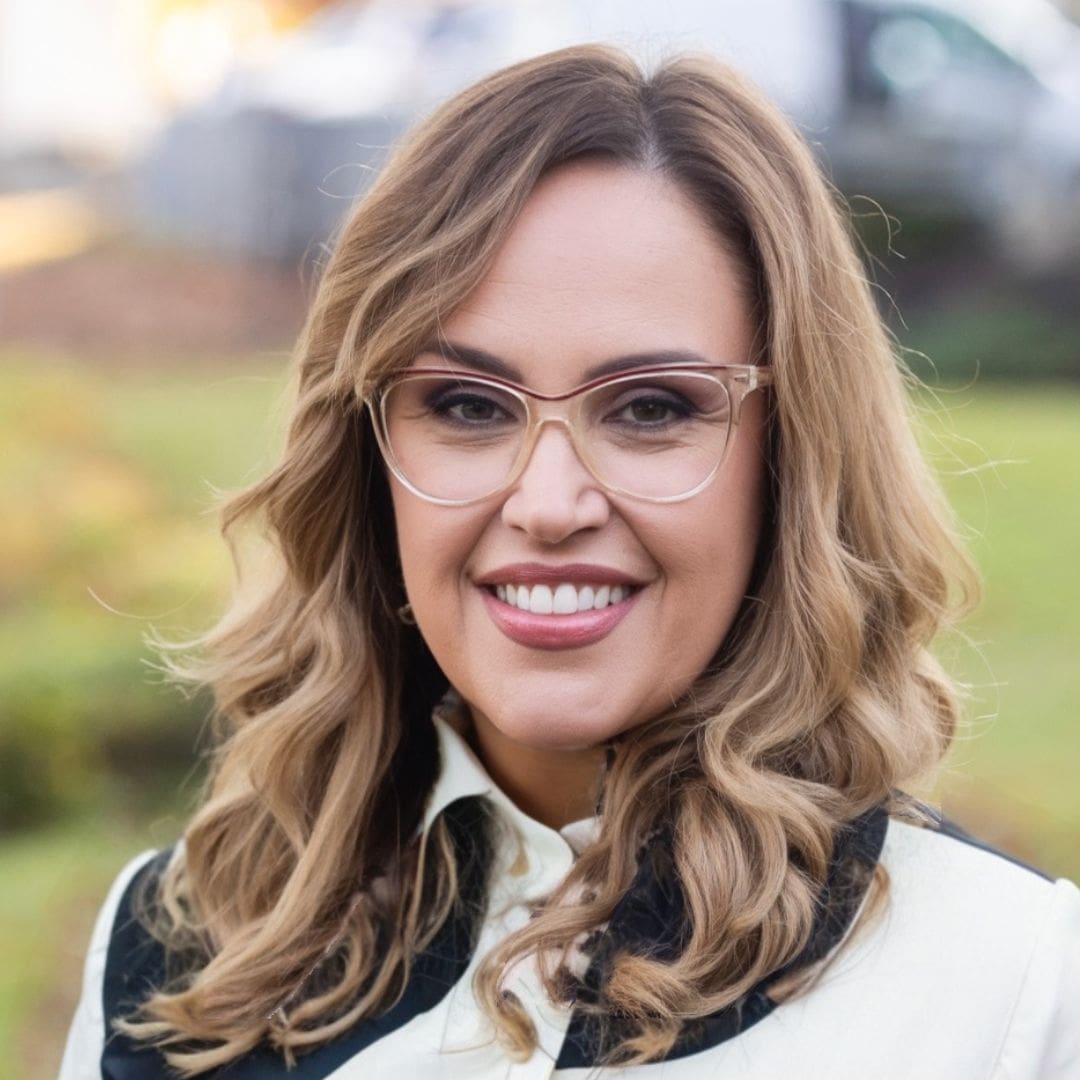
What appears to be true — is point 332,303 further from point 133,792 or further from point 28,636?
point 28,636

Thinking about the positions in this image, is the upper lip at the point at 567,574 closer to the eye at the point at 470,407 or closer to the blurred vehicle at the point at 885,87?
the eye at the point at 470,407

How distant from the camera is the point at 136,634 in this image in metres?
5.83

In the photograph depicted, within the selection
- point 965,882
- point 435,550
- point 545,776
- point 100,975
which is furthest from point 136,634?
point 965,882

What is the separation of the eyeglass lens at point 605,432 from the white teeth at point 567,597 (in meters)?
0.13

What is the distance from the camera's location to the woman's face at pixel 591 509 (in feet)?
6.92

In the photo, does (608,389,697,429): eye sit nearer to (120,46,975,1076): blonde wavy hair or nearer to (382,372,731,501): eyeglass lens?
(382,372,731,501): eyeglass lens

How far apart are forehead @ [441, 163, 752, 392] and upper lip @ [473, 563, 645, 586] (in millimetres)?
218

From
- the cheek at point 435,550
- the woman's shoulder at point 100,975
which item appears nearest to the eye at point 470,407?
the cheek at point 435,550

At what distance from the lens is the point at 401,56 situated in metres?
8.14

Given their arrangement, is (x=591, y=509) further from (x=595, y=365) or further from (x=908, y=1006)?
(x=908, y=1006)

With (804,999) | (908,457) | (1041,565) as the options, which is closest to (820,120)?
(1041,565)

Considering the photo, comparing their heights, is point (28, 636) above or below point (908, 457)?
below

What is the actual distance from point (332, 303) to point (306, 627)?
0.53 meters

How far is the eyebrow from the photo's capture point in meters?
2.11
